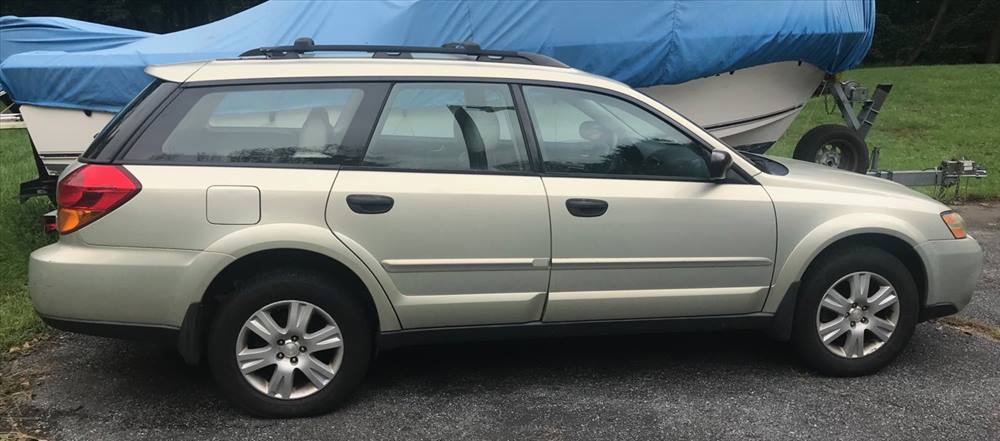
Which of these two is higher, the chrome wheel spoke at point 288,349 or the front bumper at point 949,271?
the front bumper at point 949,271

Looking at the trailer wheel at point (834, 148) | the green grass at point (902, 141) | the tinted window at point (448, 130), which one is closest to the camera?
the tinted window at point (448, 130)

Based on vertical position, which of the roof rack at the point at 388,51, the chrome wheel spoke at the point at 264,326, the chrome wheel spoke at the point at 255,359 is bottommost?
the chrome wheel spoke at the point at 255,359

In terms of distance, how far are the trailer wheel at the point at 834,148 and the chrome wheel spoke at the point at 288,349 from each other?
17.7 ft

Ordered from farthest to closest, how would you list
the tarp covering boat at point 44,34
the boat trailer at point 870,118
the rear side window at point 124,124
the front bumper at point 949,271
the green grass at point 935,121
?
the tarp covering boat at point 44,34 < the green grass at point 935,121 < the boat trailer at point 870,118 < the front bumper at point 949,271 < the rear side window at point 124,124

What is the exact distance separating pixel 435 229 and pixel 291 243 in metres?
0.62

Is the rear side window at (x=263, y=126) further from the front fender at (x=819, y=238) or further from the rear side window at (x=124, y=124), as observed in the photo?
the front fender at (x=819, y=238)

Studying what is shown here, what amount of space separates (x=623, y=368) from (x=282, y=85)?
2237mm

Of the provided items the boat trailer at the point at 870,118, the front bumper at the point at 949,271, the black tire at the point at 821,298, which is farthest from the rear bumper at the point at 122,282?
the boat trailer at the point at 870,118

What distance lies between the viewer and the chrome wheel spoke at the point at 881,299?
4.04 metres

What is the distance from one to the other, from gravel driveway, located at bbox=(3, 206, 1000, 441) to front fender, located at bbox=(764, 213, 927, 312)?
52cm

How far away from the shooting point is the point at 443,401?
3855 millimetres

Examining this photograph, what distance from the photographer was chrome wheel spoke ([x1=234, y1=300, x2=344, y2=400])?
Result: 3.52 meters

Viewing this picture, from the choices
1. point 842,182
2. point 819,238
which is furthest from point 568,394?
point 842,182

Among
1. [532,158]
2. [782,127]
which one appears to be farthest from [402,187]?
[782,127]
